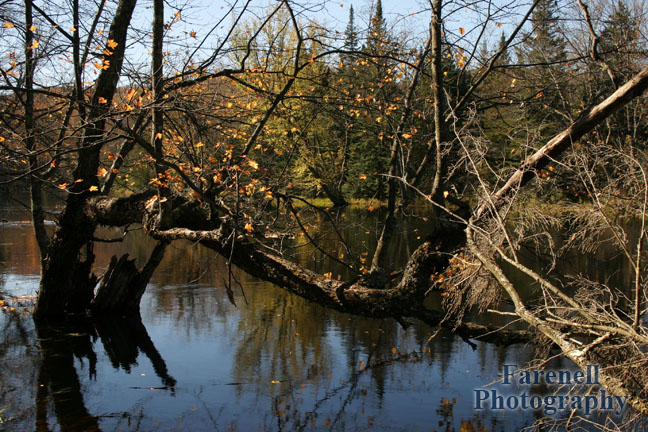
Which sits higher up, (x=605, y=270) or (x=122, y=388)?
(x=605, y=270)

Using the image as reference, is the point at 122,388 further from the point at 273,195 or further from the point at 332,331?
the point at 332,331

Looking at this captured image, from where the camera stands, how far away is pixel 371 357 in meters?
8.71

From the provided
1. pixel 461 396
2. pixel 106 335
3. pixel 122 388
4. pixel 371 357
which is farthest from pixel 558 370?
pixel 106 335

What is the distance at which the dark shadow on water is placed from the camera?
6465 millimetres

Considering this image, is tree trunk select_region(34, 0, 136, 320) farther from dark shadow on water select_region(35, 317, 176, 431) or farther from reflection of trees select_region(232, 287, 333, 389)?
reflection of trees select_region(232, 287, 333, 389)

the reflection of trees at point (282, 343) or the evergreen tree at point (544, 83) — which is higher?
the evergreen tree at point (544, 83)

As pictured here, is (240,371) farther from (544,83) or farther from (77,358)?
(544,83)

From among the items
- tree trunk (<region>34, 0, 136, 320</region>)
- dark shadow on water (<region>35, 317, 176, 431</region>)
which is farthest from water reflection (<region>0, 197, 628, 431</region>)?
tree trunk (<region>34, 0, 136, 320</region>)

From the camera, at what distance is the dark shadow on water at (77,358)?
6.46m

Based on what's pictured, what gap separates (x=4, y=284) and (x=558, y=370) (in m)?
11.7

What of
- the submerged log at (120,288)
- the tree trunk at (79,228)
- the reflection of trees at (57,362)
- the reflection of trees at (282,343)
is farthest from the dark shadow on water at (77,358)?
the reflection of trees at (282,343)

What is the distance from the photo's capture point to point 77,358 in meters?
8.52

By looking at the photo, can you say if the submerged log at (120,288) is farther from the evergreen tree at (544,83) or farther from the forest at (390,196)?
the evergreen tree at (544,83)

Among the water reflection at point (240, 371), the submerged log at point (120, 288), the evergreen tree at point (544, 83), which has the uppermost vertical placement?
the evergreen tree at point (544, 83)
